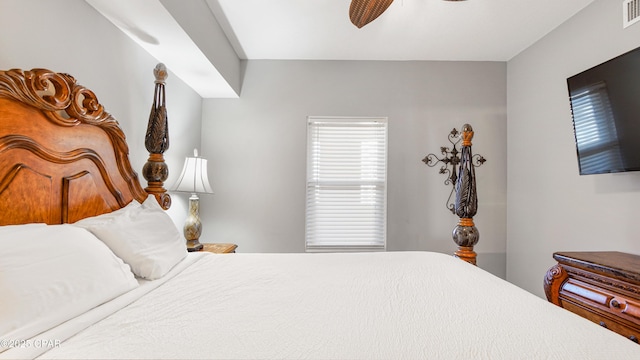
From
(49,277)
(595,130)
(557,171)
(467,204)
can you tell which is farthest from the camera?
(557,171)

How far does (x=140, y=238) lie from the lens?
1.38m

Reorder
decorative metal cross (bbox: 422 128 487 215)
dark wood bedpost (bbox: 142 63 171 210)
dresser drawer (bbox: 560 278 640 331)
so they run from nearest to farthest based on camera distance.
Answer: dresser drawer (bbox: 560 278 640 331) < dark wood bedpost (bbox: 142 63 171 210) < decorative metal cross (bbox: 422 128 487 215)

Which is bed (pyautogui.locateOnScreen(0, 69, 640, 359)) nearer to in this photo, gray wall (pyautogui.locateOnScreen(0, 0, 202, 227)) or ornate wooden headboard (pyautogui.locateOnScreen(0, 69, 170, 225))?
ornate wooden headboard (pyautogui.locateOnScreen(0, 69, 170, 225))

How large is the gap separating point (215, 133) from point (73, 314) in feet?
8.50

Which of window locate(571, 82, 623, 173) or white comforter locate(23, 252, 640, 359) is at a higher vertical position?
window locate(571, 82, 623, 173)

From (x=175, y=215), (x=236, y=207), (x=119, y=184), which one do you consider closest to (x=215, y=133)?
(x=236, y=207)

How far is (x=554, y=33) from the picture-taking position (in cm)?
270

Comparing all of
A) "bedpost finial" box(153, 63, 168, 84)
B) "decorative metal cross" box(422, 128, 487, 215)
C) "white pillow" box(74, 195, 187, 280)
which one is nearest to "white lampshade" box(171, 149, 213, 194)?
"bedpost finial" box(153, 63, 168, 84)

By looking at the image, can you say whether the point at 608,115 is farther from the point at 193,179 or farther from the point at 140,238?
the point at 193,179

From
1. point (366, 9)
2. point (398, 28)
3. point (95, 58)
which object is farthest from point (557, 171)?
point (95, 58)

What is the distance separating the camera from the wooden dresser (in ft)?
5.18

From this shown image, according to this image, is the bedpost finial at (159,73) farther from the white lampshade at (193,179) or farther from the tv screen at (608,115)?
the tv screen at (608,115)

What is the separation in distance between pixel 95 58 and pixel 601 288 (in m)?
3.14

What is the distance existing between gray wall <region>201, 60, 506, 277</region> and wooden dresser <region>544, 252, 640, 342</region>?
4.26ft
